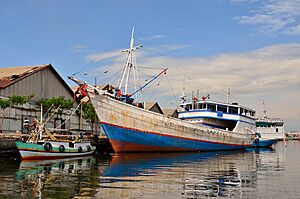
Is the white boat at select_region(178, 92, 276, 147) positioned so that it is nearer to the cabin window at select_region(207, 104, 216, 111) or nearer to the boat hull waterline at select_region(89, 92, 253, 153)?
the cabin window at select_region(207, 104, 216, 111)

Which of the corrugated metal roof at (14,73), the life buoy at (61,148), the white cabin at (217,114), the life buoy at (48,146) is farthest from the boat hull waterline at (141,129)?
the corrugated metal roof at (14,73)

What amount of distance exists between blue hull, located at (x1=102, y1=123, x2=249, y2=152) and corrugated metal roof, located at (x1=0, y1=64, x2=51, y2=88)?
12.8 metres

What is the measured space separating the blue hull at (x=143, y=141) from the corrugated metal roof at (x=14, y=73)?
12754 millimetres

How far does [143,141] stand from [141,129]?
4.23 feet

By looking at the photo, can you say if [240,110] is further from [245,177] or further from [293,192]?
[293,192]

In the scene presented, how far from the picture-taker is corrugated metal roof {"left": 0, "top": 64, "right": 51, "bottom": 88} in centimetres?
4392

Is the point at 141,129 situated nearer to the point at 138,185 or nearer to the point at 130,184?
the point at 130,184

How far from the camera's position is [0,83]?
43594 millimetres

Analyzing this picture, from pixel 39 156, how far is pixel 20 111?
1582cm

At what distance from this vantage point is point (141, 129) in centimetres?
3984

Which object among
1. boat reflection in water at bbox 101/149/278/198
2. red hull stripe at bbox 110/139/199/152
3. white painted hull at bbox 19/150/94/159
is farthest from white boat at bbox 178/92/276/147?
boat reflection in water at bbox 101/149/278/198

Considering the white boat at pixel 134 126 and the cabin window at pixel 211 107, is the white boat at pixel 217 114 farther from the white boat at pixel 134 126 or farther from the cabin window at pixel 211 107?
the white boat at pixel 134 126

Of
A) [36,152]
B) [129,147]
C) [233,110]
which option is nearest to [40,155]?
[36,152]

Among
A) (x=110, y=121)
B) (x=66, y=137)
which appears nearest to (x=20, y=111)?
(x=66, y=137)
